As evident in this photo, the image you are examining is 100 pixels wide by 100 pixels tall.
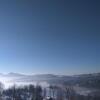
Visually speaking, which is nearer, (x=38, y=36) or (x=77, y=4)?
(x=77, y=4)

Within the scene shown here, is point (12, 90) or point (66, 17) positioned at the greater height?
point (66, 17)

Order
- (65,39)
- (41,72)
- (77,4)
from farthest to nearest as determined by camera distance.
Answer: (41,72), (65,39), (77,4)

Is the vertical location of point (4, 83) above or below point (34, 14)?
below

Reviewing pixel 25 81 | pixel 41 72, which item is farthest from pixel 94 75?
pixel 25 81

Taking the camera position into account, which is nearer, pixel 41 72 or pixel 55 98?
pixel 55 98

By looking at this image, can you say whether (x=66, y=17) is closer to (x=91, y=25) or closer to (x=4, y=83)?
(x=91, y=25)

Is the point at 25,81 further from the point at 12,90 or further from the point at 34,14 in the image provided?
the point at 34,14

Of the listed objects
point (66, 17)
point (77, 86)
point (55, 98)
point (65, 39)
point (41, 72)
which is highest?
point (66, 17)

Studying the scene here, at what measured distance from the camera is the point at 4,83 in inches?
201

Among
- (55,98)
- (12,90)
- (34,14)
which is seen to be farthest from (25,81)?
(34,14)

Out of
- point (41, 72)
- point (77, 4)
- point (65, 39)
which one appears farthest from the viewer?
point (41, 72)

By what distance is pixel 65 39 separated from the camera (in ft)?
15.3

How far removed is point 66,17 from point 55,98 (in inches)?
73.0

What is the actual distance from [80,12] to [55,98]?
201 cm
